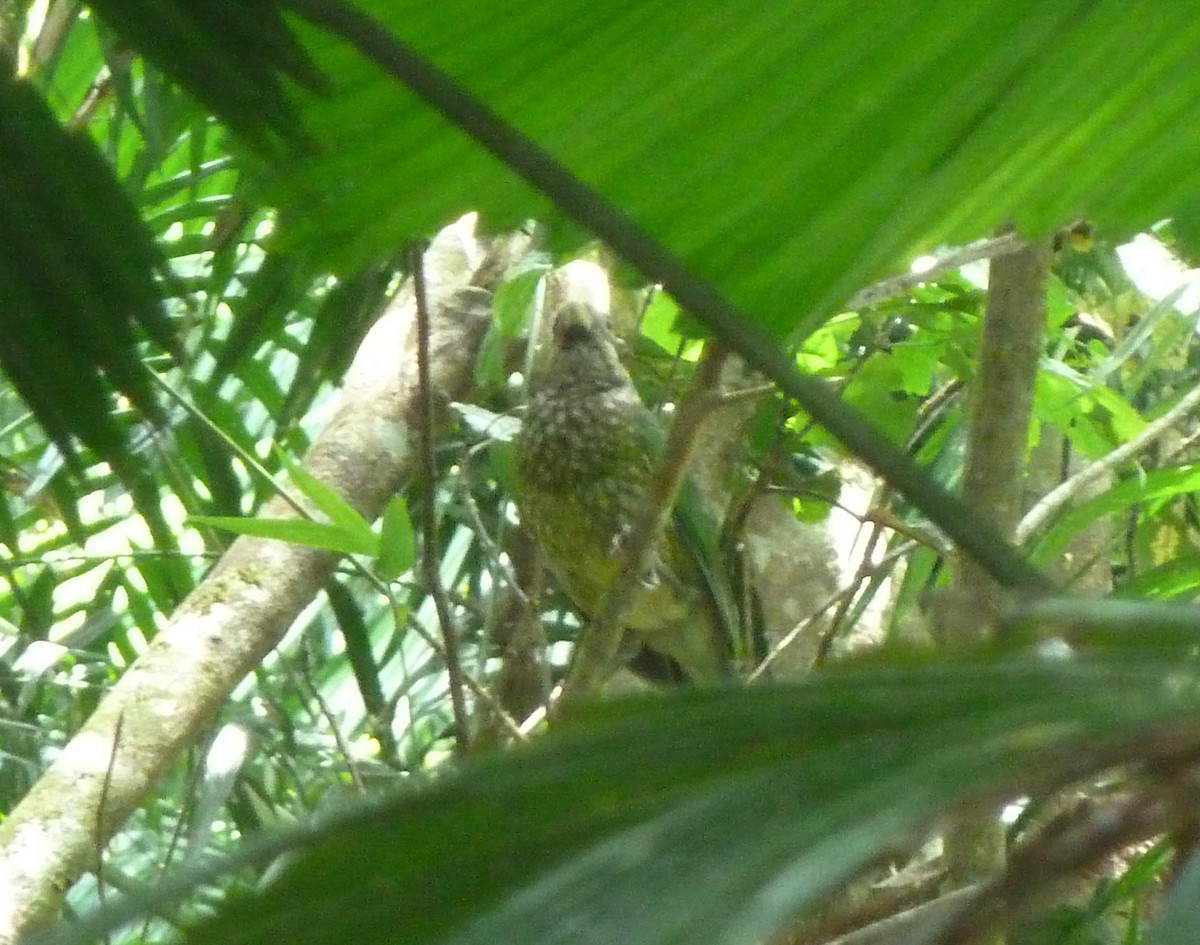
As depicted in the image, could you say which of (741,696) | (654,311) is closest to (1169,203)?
(741,696)

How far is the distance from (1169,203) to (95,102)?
0.67m

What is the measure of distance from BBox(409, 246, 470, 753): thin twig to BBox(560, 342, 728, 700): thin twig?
0.29ft

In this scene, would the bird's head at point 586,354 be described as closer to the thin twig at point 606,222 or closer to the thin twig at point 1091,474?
the thin twig at point 1091,474

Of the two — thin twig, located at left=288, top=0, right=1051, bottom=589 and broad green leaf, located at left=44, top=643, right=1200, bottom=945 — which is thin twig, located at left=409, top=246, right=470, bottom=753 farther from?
broad green leaf, located at left=44, top=643, right=1200, bottom=945

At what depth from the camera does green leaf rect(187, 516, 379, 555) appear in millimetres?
1014

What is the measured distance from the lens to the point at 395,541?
3.51ft

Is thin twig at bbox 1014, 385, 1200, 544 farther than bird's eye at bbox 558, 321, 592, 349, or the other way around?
bird's eye at bbox 558, 321, 592, 349

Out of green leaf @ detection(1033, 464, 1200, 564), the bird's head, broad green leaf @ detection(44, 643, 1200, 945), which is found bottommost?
broad green leaf @ detection(44, 643, 1200, 945)

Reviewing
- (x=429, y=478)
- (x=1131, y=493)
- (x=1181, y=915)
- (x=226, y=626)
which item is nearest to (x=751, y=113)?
(x=429, y=478)

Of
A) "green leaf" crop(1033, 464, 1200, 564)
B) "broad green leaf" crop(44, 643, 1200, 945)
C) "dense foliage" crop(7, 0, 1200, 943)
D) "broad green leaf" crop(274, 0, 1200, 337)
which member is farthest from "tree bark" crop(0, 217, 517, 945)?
"broad green leaf" crop(44, 643, 1200, 945)

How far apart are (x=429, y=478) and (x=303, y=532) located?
0.31 feet

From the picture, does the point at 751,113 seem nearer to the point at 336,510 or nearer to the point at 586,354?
the point at 336,510

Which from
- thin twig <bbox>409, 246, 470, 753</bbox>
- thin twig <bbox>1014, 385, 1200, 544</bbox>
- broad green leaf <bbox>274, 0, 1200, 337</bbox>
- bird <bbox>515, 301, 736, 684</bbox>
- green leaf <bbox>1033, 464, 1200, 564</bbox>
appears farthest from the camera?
bird <bbox>515, 301, 736, 684</bbox>

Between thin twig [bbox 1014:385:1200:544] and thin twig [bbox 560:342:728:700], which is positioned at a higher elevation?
thin twig [bbox 560:342:728:700]
